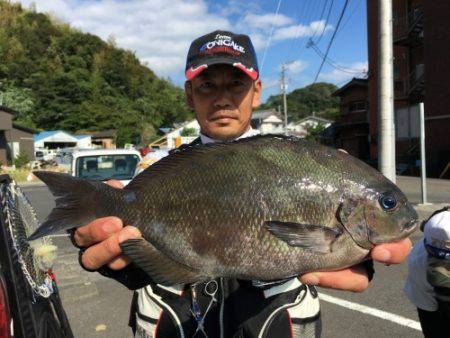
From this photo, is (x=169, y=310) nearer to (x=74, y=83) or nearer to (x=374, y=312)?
(x=374, y=312)

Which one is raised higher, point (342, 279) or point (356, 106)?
point (356, 106)

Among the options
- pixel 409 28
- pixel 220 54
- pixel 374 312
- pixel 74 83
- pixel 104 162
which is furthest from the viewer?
pixel 74 83

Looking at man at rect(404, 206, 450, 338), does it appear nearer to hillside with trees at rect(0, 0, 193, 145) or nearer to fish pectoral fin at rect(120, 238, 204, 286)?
fish pectoral fin at rect(120, 238, 204, 286)

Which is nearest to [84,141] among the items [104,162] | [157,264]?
[104,162]

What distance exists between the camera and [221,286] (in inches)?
80.9

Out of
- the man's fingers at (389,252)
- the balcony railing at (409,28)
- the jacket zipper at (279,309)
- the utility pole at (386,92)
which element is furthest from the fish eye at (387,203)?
the balcony railing at (409,28)

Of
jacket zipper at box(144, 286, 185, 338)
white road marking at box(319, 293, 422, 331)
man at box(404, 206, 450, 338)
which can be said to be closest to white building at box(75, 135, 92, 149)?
white road marking at box(319, 293, 422, 331)

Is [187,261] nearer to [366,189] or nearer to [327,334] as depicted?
[366,189]

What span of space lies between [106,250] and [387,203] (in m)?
1.12

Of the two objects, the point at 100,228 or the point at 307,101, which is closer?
the point at 100,228

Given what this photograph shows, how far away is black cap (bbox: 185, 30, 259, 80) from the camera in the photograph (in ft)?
6.93

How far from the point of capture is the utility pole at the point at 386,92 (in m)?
9.32

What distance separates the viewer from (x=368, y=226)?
1636mm

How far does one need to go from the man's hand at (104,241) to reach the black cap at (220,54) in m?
0.86
